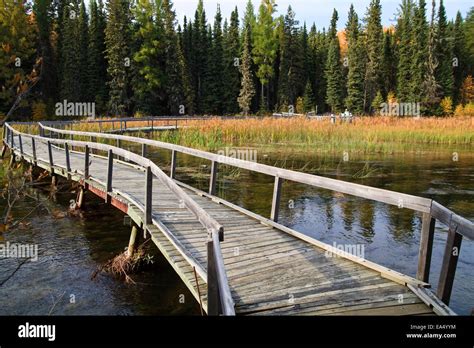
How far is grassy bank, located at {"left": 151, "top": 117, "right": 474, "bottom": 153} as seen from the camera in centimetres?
2308

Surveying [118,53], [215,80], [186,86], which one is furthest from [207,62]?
[118,53]

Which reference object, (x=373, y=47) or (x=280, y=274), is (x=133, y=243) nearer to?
(x=280, y=274)

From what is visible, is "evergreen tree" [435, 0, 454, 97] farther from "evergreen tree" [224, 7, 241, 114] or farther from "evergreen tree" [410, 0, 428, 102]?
"evergreen tree" [224, 7, 241, 114]

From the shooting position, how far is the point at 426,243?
4.74m

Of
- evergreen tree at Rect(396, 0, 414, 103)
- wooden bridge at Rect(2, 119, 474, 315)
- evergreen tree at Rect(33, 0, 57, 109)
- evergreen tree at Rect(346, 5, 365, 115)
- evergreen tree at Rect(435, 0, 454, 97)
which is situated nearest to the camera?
wooden bridge at Rect(2, 119, 474, 315)

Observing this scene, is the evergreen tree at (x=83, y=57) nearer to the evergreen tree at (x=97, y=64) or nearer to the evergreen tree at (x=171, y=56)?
the evergreen tree at (x=97, y=64)

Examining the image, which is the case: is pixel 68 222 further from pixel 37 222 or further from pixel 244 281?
pixel 244 281

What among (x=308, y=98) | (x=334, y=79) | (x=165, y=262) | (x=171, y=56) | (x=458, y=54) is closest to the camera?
(x=165, y=262)

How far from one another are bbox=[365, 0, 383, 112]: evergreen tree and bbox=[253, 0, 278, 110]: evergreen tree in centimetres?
1213

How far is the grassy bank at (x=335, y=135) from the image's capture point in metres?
23.1

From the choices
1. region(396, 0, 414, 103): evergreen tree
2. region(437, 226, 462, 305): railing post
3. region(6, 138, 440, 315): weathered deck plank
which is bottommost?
region(6, 138, 440, 315): weathered deck plank

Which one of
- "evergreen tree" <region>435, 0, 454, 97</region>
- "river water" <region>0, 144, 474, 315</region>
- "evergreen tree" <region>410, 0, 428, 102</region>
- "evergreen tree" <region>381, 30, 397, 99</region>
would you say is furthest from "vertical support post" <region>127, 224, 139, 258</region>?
"evergreen tree" <region>381, 30, 397, 99</region>

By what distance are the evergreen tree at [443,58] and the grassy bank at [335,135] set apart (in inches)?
1174

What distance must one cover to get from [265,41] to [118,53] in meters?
20.2
